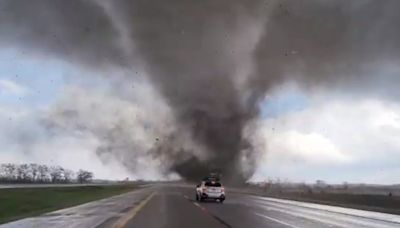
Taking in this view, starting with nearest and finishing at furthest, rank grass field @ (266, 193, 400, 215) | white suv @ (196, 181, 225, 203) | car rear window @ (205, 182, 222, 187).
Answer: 1. grass field @ (266, 193, 400, 215)
2. white suv @ (196, 181, 225, 203)
3. car rear window @ (205, 182, 222, 187)

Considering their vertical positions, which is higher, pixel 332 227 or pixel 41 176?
pixel 41 176

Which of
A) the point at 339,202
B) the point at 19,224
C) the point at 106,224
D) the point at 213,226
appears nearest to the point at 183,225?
the point at 213,226

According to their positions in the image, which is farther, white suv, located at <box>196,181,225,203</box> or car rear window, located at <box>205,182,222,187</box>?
car rear window, located at <box>205,182,222,187</box>

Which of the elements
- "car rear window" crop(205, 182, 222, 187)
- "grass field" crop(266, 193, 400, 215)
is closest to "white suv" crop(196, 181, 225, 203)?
"car rear window" crop(205, 182, 222, 187)

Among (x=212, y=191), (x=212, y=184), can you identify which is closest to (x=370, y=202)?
(x=212, y=191)

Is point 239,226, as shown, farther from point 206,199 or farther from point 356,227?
point 206,199

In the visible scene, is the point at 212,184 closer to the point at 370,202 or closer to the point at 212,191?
the point at 212,191

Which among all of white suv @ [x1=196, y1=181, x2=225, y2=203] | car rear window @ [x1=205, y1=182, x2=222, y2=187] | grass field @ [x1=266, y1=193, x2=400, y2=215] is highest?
car rear window @ [x1=205, y1=182, x2=222, y2=187]

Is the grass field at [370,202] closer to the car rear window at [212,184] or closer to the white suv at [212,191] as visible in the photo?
the white suv at [212,191]

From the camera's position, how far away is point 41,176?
159125 mm

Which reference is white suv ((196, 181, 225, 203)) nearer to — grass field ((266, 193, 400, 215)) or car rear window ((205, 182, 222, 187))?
car rear window ((205, 182, 222, 187))

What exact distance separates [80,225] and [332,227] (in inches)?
400

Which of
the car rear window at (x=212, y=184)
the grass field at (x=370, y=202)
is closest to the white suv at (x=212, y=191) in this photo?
the car rear window at (x=212, y=184)

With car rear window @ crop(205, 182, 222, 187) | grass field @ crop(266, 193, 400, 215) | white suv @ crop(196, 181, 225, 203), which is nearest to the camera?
grass field @ crop(266, 193, 400, 215)
